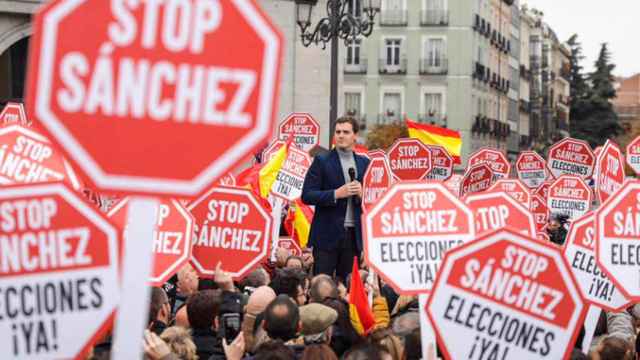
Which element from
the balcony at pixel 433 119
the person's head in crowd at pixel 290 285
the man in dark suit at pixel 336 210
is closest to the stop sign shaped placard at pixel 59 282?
the person's head in crowd at pixel 290 285

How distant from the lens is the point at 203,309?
21.7ft

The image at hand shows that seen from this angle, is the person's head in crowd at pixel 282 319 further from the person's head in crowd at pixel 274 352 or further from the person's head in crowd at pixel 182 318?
the person's head in crowd at pixel 182 318

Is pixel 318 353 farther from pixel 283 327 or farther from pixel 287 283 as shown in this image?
Result: pixel 287 283

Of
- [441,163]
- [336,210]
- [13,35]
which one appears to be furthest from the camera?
[13,35]

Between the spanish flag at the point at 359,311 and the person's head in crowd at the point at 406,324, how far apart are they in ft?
0.74

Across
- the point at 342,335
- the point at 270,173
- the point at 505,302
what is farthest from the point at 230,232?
the point at 270,173

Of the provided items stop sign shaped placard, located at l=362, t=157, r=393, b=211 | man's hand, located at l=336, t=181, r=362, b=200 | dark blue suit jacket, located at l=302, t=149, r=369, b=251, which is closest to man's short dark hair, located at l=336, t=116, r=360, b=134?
dark blue suit jacket, located at l=302, t=149, r=369, b=251

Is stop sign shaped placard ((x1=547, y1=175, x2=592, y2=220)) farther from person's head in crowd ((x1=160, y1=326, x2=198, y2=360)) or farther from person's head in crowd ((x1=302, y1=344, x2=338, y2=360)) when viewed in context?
person's head in crowd ((x1=302, y1=344, x2=338, y2=360))

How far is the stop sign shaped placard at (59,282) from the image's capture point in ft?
12.3

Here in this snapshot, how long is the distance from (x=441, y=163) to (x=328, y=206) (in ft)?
24.0

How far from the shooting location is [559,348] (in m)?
4.83

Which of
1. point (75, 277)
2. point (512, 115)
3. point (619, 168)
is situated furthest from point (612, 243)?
point (512, 115)

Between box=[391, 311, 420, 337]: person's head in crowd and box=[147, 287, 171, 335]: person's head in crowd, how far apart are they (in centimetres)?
138

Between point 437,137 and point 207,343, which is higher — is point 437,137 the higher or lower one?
the higher one
